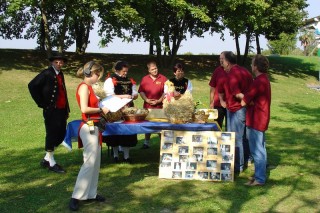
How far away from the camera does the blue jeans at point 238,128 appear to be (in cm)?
642

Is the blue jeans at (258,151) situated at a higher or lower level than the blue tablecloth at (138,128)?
lower

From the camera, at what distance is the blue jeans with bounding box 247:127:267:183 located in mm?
5910

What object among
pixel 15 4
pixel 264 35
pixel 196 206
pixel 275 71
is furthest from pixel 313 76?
pixel 196 206

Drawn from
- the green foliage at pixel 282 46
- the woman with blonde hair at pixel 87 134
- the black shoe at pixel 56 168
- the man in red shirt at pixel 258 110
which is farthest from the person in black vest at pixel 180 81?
the green foliage at pixel 282 46

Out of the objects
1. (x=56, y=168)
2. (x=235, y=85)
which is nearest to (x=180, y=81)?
(x=235, y=85)

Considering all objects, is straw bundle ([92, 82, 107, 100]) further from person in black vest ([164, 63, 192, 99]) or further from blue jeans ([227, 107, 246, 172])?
blue jeans ([227, 107, 246, 172])

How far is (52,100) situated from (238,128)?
9.21ft

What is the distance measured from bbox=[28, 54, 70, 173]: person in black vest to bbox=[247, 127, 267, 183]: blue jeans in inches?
111

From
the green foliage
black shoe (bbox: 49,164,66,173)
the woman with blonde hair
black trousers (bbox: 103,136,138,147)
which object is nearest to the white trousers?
the woman with blonde hair

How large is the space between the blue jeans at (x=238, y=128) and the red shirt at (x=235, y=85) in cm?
10

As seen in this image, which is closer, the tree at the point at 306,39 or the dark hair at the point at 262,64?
the dark hair at the point at 262,64

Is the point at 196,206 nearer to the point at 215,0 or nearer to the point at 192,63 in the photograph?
the point at 215,0

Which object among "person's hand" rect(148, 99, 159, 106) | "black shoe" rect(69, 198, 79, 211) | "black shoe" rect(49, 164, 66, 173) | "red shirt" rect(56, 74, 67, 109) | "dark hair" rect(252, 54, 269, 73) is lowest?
"black shoe" rect(49, 164, 66, 173)

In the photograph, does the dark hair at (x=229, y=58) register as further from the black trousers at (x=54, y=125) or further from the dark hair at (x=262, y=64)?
the black trousers at (x=54, y=125)
